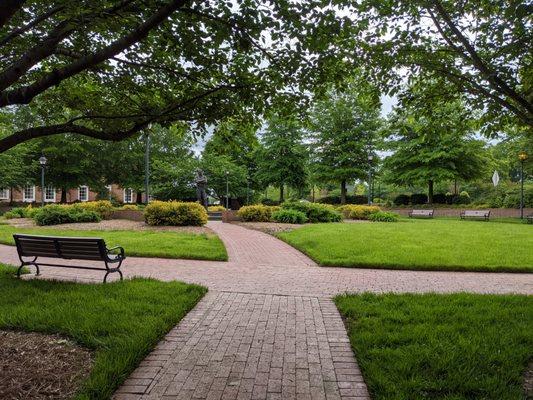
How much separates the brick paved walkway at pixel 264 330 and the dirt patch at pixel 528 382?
1356 mm

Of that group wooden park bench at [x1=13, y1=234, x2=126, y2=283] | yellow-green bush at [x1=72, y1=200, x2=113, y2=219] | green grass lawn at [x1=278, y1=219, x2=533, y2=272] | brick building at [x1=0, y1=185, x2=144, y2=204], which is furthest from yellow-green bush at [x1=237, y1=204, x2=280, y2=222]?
brick building at [x1=0, y1=185, x2=144, y2=204]

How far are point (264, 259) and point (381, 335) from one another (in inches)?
244

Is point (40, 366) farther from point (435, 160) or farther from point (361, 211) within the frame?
point (435, 160)

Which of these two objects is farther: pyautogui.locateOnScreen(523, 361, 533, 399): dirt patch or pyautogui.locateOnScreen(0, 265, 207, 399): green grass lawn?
pyautogui.locateOnScreen(0, 265, 207, 399): green grass lawn

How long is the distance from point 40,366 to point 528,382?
14.5 ft

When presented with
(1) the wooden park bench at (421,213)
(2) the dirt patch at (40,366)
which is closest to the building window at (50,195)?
(1) the wooden park bench at (421,213)

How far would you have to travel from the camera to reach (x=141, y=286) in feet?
22.1

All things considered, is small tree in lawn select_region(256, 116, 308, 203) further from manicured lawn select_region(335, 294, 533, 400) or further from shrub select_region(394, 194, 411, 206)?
manicured lawn select_region(335, 294, 533, 400)

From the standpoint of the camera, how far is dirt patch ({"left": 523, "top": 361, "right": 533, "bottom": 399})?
11.2 ft

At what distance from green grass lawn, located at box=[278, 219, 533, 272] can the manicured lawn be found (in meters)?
3.23

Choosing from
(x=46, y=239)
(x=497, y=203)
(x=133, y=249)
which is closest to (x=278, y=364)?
(x=46, y=239)

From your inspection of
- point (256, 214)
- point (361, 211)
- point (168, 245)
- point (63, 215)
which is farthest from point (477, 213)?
point (63, 215)

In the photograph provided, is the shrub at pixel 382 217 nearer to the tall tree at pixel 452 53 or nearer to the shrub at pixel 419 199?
the shrub at pixel 419 199

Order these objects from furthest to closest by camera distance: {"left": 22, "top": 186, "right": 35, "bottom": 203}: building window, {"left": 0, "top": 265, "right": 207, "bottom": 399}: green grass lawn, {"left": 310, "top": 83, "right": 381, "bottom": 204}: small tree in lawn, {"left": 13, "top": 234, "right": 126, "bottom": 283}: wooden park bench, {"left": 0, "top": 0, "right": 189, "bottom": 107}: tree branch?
{"left": 22, "top": 186, "right": 35, "bottom": 203}: building window < {"left": 310, "top": 83, "right": 381, "bottom": 204}: small tree in lawn < {"left": 13, "top": 234, "right": 126, "bottom": 283}: wooden park bench < {"left": 0, "top": 265, "right": 207, "bottom": 399}: green grass lawn < {"left": 0, "top": 0, "right": 189, "bottom": 107}: tree branch
